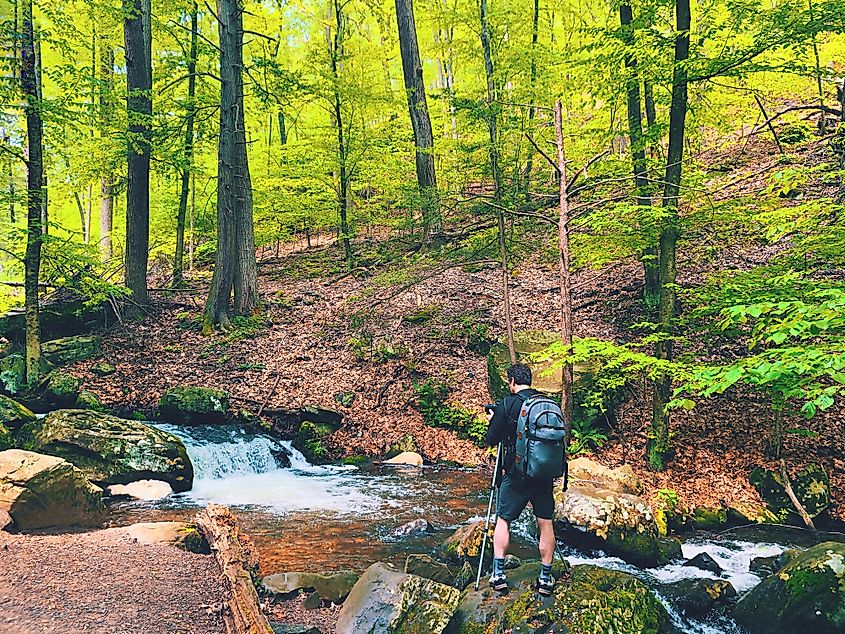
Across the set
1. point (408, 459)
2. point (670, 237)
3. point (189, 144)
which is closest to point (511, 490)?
point (670, 237)

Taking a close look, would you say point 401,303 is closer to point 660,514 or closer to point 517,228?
point 517,228

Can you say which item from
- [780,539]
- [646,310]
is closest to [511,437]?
[780,539]

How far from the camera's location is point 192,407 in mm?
10758

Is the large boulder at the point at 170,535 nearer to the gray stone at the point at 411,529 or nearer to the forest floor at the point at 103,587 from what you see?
the forest floor at the point at 103,587

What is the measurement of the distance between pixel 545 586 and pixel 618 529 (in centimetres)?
257

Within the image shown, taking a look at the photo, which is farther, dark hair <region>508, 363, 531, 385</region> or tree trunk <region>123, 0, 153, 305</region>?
tree trunk <region>123, 0, 153, 305</region>

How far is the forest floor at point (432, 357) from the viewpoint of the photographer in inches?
328

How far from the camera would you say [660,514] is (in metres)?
7.04

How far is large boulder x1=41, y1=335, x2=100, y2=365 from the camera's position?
11938mm

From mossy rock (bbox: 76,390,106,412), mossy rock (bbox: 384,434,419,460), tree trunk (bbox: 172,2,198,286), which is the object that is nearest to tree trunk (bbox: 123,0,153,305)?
tree trunk (bbox: 172,2,198,286)

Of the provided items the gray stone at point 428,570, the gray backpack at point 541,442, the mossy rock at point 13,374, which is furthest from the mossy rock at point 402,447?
the mossy rock at point 13,374

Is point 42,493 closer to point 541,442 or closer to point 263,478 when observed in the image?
point 263,478

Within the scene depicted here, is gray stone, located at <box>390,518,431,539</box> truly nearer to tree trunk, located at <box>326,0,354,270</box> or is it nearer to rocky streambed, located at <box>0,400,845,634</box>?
rocky streambed, located at <box>0,400,845,634</box>

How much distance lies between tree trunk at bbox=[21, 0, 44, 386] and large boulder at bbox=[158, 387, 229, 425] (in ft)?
8.83
